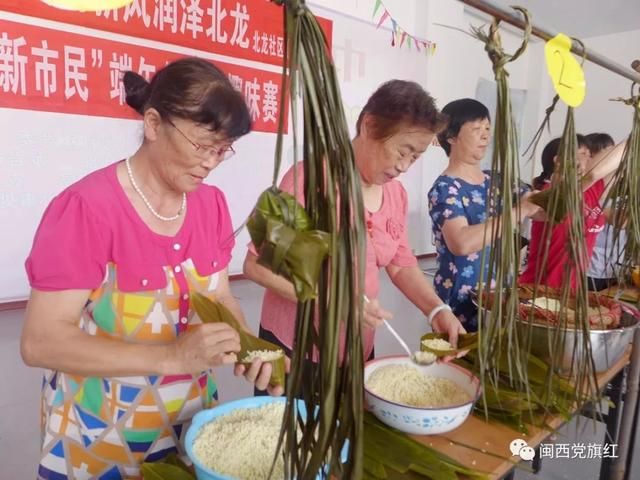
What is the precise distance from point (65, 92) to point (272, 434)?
2206 mm

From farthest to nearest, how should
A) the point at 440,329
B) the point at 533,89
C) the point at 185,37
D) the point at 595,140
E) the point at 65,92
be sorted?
the point at 533,89 < the point at 595,140 < the point at 185,37 < the point at 65,92 < the point at 440,329

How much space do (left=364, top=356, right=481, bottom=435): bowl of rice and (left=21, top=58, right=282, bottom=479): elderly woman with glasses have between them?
21cm

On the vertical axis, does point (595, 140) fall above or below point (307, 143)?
above

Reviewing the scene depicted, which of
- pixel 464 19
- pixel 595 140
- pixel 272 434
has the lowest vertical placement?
pixel 272 434

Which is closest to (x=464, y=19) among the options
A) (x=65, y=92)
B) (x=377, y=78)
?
(x=377, y=78)

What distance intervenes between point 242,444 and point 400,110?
0.88 m

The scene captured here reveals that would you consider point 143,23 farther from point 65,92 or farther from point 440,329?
point 440,329

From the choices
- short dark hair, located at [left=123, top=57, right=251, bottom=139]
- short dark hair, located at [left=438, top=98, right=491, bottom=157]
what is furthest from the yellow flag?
short dark hair, located at [left=438, top=98, right=491, bottom=157]

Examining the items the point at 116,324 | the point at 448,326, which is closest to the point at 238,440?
the point at 116,324

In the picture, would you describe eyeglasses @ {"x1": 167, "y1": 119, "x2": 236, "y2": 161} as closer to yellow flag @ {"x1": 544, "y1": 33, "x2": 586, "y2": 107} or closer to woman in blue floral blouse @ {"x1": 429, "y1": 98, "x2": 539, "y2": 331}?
yellow flag @ {"x1": 544, "y1": 33, "x2": 586, "y2": 107}

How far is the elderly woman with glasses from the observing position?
2.82 feet

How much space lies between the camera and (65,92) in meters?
2.41

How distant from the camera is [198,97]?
3.01 feet

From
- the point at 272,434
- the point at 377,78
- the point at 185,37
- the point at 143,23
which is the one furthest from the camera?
the point at 377,78
